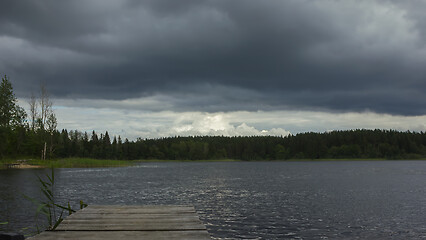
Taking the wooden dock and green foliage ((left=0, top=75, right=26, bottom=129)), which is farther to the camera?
green foliage ((left=0, top=75, right=26, bottom=129))

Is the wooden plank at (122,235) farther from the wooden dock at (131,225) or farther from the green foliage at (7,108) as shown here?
the green foliage at (7,108)

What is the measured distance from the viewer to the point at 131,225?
9.96 metres

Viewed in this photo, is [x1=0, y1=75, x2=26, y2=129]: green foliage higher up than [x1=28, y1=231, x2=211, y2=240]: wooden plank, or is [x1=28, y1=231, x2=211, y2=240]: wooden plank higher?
[x1=0, y1=75, x2=26, y2=129]: green foliage

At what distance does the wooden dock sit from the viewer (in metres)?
8.53

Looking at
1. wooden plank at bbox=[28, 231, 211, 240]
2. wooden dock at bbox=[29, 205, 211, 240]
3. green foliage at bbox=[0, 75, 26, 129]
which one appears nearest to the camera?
wooden plank at bbox=[28, 231, 211, 240]

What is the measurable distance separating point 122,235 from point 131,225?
4.40ft

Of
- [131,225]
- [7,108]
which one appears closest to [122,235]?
[131,225]

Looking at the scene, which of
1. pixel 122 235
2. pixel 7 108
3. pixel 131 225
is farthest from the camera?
pixel 7 108

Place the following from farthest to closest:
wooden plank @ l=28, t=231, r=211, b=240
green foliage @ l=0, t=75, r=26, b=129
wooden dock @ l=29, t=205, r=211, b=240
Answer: green foliage @ l=0, t=75, r=26, b=129 < wooden dock @ l=29, t=205, r=211, b=240 < wooden plank @ l=28, t=231, r=211, b=240

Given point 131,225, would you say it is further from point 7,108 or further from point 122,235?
point 7,108

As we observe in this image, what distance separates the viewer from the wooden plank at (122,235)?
8281 millimetres

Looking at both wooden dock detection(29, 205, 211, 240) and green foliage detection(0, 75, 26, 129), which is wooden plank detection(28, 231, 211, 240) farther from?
green foliage detection(0, 75, 26, 129)

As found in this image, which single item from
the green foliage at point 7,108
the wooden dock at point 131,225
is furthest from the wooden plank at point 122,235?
the green foliage at point 7,108

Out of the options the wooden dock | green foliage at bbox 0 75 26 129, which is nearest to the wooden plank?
the wooden dock
